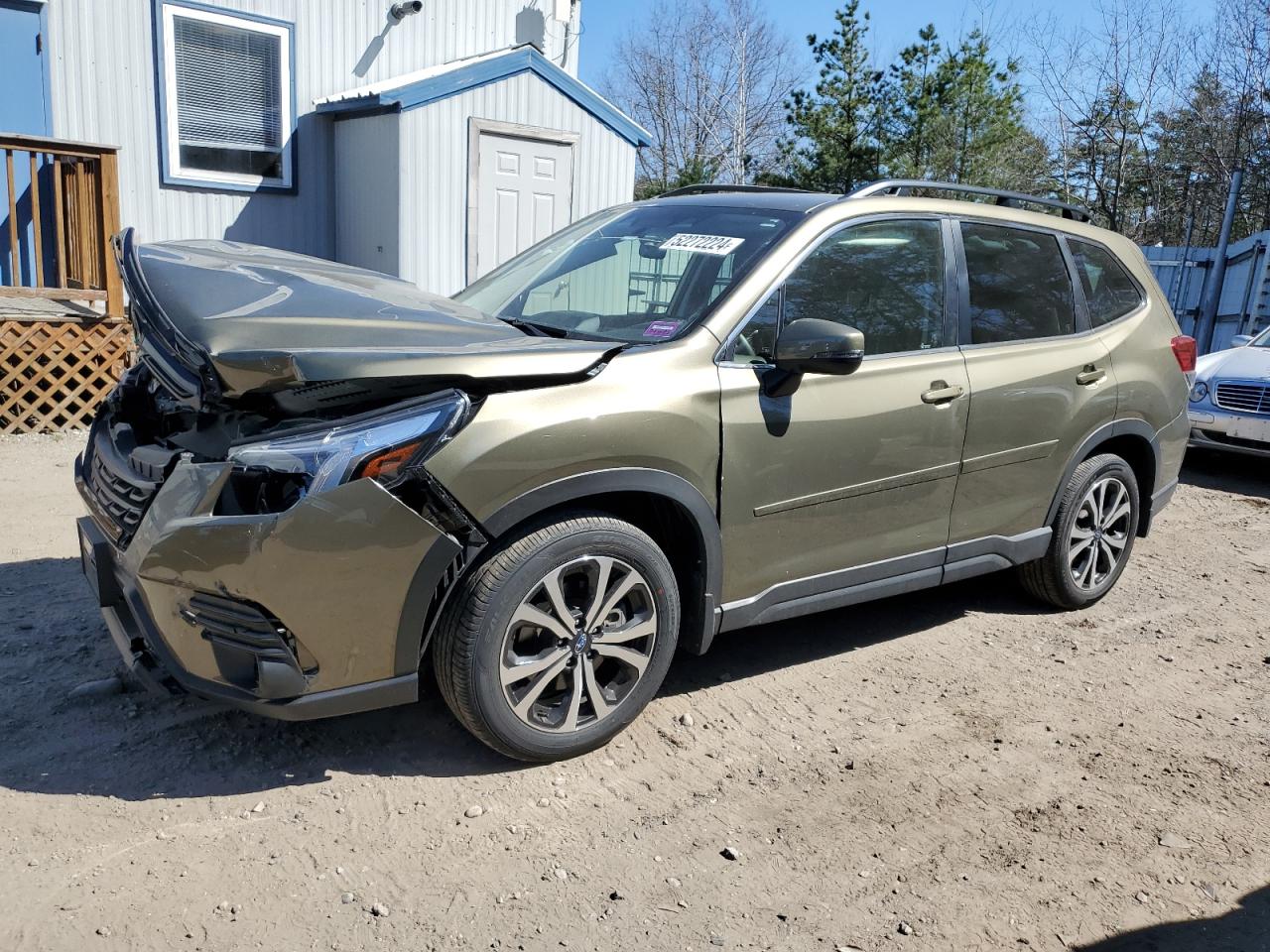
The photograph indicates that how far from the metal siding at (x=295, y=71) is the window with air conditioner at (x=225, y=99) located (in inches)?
4.4

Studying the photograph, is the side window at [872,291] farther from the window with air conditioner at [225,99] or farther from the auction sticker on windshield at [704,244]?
the window with air conditioner at [225,99]

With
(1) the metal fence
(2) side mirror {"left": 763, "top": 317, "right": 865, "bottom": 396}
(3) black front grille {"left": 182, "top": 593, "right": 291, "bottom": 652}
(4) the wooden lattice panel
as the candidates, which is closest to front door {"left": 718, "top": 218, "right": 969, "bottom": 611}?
(2) side mirror {"left": 763, "top": 317, "right": 865, "bottom": 396}

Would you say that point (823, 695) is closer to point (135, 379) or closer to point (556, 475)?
point (556, 475)

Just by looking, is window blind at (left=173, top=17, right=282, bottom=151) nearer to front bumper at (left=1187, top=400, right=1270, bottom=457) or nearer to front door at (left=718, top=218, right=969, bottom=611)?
front door at (left=718, top=218, right=969, bottom=611)

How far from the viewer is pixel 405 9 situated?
10.8 meters

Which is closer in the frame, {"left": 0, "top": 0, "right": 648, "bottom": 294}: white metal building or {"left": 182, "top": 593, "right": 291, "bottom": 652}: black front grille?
{"left": 182, "top": 593, "right": 291, "bottom": 652}: black front grille

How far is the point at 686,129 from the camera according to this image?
36469 millimetres

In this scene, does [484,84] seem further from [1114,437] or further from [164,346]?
[164,346]

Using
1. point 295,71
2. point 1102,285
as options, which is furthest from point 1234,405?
point 295,71

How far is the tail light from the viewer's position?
5.26m

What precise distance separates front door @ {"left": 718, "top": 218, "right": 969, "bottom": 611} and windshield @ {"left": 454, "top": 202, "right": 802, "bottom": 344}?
0.70ft

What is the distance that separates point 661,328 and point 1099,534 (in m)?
2.63

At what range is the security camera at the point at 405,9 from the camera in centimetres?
1072

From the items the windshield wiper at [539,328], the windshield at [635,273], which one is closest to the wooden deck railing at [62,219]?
the windshield at [635,273]
